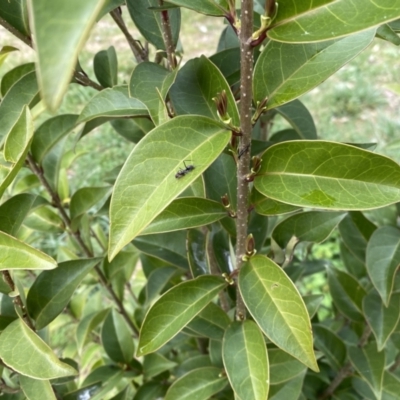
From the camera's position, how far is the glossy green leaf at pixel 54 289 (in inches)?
35.9

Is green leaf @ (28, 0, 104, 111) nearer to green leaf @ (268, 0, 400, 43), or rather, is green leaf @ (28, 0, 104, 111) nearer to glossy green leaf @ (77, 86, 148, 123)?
green leaf @ (268, 0, 400, 43)

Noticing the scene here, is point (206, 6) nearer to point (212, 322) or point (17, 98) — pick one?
point (17, 98)

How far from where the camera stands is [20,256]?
2.15ft

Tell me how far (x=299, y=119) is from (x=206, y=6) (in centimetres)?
44

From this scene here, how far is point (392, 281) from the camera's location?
944 millimetres

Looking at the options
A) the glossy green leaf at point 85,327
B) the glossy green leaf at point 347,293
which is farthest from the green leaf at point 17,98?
the glossy green leaf at point 347,293

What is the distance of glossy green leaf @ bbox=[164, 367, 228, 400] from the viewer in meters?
0.98

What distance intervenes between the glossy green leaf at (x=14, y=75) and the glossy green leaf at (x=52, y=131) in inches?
4.1

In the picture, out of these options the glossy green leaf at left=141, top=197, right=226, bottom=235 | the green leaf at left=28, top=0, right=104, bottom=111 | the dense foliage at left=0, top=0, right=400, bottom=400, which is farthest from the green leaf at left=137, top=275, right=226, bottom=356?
the green leaf at left=28, top=0, right=104, bottom=111

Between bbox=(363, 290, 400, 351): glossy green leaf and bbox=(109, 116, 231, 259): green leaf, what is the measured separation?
0.66 metres

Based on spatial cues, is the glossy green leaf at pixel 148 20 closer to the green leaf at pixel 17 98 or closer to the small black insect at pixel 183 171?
the green leaf at pixel 17 98

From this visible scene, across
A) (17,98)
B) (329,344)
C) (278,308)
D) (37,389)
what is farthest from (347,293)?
(17,98)

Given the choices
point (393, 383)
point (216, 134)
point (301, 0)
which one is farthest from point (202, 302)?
point (393, 383)

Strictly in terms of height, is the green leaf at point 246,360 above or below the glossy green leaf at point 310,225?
below
